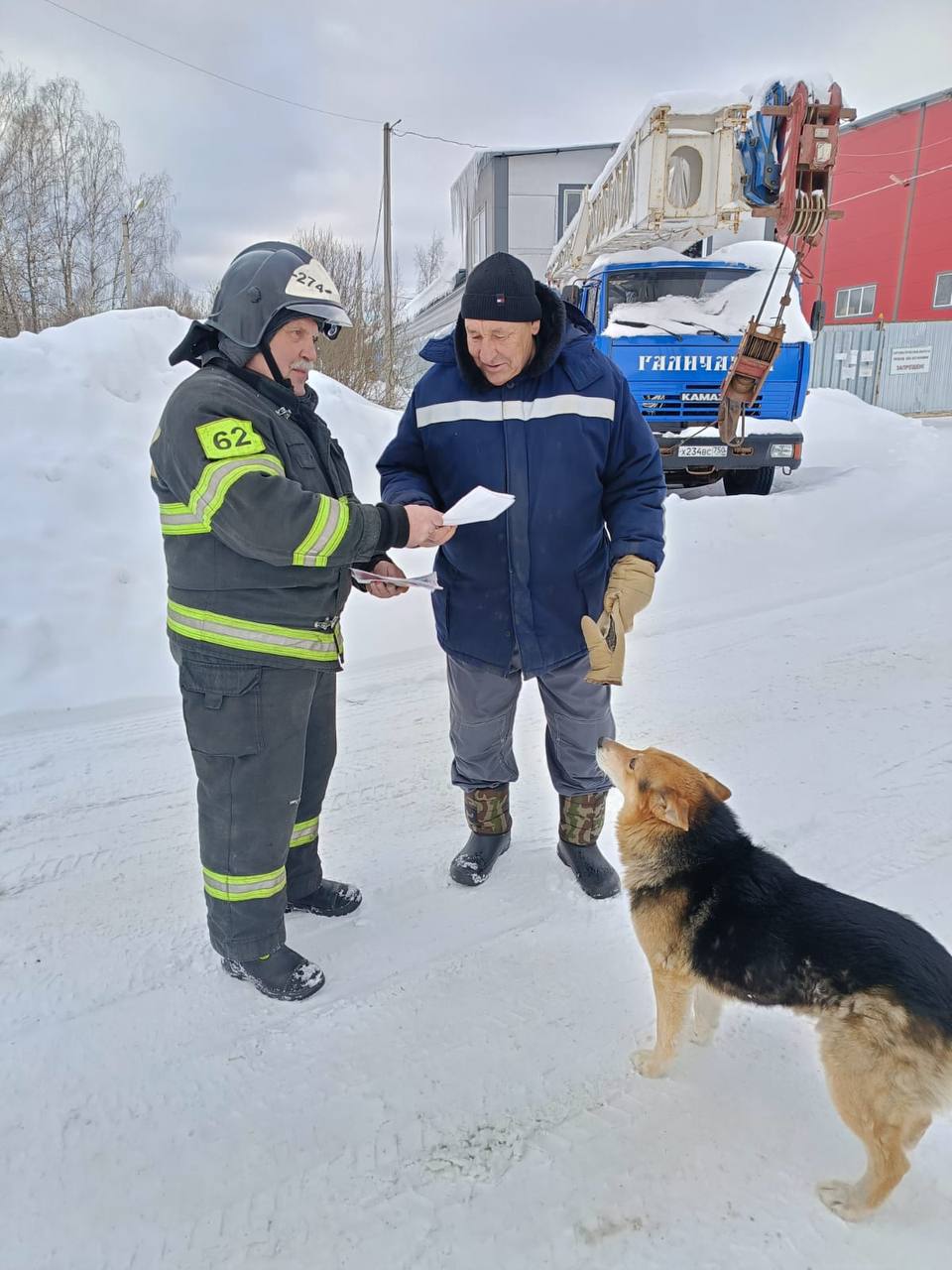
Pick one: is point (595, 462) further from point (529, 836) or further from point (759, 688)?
point (759, 688)

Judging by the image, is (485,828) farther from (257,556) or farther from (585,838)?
(257,556)

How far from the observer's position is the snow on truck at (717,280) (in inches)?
288

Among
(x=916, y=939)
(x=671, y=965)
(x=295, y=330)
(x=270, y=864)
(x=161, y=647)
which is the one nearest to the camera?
(x=916, y=939)

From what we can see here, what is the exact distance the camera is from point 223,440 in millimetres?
1875

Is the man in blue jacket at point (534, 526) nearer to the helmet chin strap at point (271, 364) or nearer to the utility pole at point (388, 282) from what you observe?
the helmet chin strap at point (271, 364)

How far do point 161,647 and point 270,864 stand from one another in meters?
2.66

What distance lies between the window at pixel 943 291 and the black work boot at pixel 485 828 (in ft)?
81.6

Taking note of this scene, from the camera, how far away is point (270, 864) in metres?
2.22

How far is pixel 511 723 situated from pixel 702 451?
6168 mm

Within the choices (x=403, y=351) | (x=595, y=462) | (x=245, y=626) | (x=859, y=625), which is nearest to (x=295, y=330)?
(x=245, y=626)

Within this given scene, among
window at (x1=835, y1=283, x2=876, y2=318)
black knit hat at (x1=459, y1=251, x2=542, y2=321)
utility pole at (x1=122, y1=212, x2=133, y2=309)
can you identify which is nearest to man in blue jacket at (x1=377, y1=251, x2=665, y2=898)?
black knit hat at (x1=459, y1=251, x2=542, y2=321)

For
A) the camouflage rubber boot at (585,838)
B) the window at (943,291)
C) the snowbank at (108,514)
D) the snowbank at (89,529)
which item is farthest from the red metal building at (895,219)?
the camouflage rubber boot at (585,838)

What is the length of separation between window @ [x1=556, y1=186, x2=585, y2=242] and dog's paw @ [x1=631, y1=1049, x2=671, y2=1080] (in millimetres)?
24156

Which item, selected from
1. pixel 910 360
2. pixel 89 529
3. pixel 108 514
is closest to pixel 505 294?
pixel 89 529
